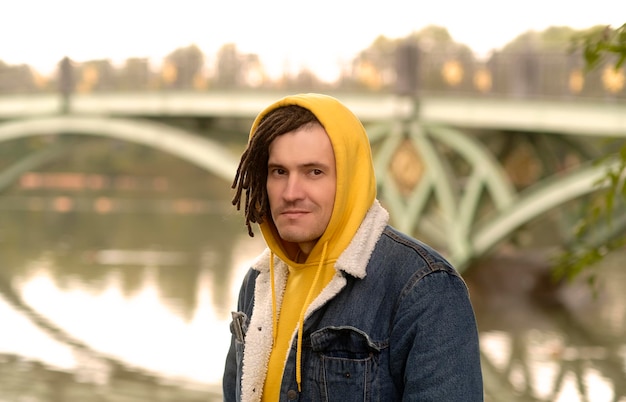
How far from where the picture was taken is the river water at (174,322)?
353 inches

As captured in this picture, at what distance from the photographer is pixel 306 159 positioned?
5.22 feet

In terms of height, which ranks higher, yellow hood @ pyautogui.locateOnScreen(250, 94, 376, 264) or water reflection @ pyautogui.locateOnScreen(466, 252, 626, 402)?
yellow hood @ pyautogui.locateOnScreen(250, 94, 376, 264)

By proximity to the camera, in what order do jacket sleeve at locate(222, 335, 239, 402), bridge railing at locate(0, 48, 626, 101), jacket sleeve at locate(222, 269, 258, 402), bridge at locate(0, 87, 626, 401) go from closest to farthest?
1. jacket sleeve at locate(222, 269, 258, 402)
2. jacket sleeve at locate(222, 335, 239, 402)
3. bridge railing at locate(0, 48, 626, 101)
4. bridge at locate(0, 87, 626, 401)

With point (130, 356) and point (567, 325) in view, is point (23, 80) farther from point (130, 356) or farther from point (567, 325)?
point (567, 325)

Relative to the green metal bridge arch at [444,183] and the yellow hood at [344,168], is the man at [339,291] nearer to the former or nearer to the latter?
the yellow hood at [344,168]

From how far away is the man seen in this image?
151cm

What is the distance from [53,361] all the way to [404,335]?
8894 mm

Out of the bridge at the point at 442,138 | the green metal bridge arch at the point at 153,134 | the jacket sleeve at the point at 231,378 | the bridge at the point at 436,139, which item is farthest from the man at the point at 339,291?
the green metal bridge arch at the point at 153,134

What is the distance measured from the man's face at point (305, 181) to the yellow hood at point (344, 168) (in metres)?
0.02

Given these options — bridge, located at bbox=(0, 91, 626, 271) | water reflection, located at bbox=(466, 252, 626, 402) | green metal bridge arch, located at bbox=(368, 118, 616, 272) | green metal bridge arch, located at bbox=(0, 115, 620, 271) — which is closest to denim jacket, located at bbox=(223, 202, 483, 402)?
water reflection, located at bbox=(466, 252, 626, 402)

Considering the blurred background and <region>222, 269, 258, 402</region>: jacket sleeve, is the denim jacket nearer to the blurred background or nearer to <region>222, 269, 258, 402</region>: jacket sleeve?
<region>222, 269, 258, 402</region>: jacket sleeve

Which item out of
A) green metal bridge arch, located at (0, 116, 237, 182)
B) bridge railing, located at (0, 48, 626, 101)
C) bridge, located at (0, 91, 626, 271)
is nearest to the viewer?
bridge railing, located at (0, 48, 626, 101)

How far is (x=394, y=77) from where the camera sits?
1337 centimetres

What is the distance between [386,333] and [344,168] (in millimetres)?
250
